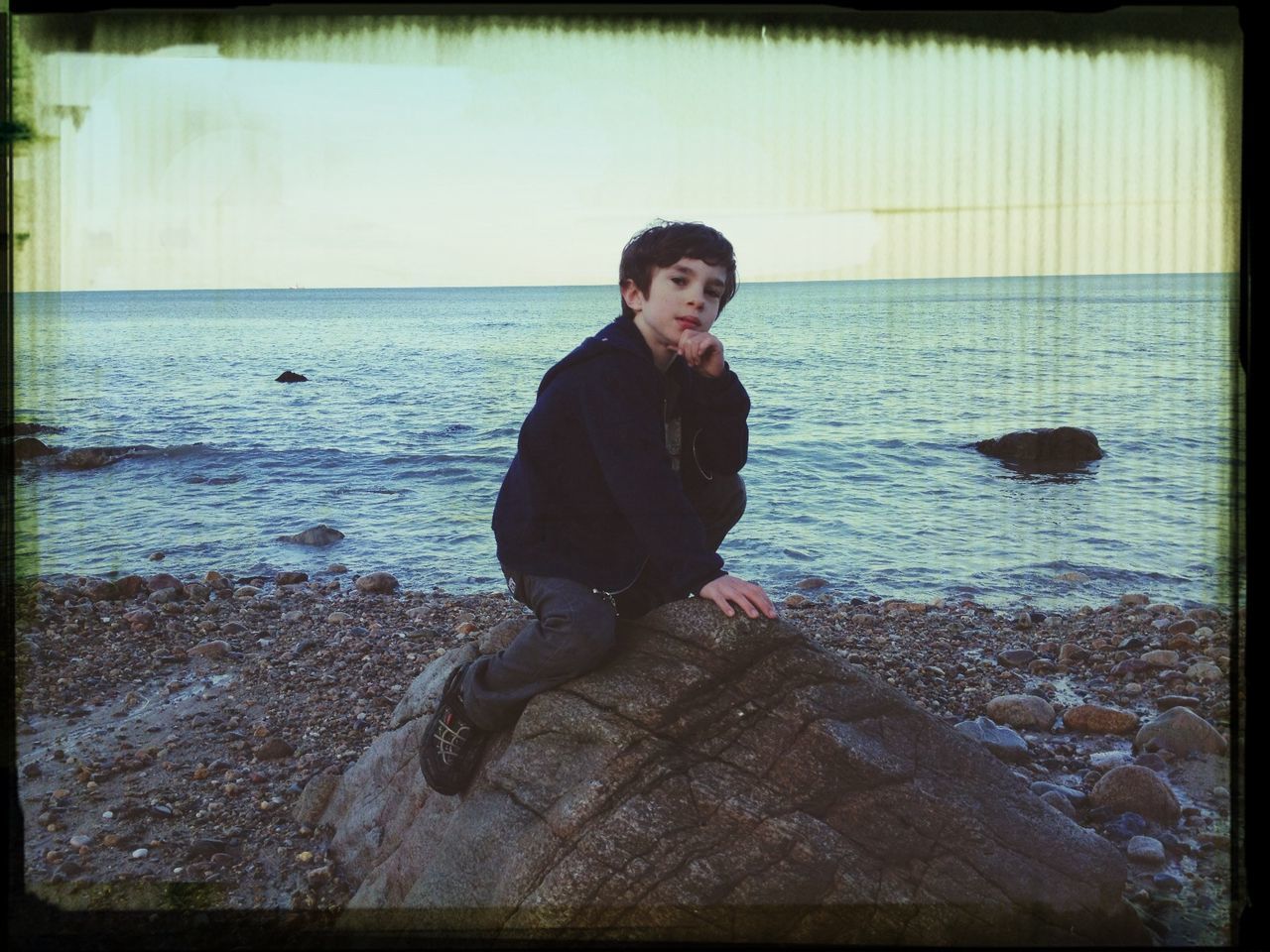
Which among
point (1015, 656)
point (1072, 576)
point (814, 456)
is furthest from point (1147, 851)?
point (814, 456)

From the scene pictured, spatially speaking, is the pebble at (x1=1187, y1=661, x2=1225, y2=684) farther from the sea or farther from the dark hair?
the dark hair

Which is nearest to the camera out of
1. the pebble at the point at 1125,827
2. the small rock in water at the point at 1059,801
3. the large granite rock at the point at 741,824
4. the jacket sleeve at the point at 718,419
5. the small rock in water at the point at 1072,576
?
the large granite rock at the point at 741,824

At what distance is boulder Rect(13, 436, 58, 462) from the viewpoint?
3.87 m

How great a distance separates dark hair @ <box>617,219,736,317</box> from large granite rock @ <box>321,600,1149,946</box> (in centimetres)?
107

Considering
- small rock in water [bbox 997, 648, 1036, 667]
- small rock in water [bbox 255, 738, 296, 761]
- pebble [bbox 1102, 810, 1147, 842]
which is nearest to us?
pebble [bbox 1102, 810, 1147, 842]

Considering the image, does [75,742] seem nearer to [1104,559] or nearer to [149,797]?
[149,797]

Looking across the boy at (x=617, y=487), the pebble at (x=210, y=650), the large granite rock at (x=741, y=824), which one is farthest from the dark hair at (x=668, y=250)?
the pebble at (x=210, y=650)

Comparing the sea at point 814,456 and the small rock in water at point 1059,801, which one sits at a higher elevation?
the sea at point 814,456

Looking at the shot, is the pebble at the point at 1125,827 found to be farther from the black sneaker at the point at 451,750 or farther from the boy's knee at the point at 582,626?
the black sneaker at the point at 451,750

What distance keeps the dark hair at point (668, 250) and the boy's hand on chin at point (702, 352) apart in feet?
0.80

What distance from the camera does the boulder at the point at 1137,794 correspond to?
3.92m

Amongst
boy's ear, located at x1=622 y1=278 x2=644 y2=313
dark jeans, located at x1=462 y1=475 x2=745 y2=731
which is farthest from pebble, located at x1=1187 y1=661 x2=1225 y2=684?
boy's ear, located at x1=622 y1=278 x2=644 y2=313

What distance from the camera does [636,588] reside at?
3.35 metres

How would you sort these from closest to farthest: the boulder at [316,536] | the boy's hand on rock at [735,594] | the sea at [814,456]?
the boy's hand on rock at [735,594], the sea at [814,456], the boulder at [316,536]
